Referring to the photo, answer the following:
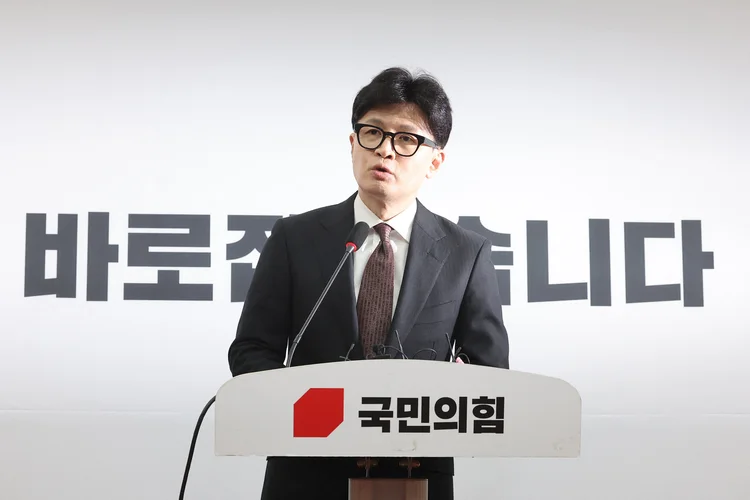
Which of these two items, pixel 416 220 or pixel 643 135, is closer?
pixel 416 220

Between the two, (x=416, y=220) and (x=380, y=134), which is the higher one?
(x=380, y=134)

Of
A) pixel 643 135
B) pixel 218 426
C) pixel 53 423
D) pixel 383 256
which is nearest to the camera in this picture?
pixel 218 426

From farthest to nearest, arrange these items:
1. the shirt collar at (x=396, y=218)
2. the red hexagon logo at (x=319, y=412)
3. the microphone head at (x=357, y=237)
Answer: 1. the shirt collar at (x=396, y=218)
2. the microphone head at (x=357, y=237)
3. the red hexagon logo at (x=319, y=412)

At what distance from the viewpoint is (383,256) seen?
1.82m

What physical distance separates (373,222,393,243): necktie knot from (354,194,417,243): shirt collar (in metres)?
0.02

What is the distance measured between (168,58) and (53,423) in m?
1.31

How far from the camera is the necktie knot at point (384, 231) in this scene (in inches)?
72.7

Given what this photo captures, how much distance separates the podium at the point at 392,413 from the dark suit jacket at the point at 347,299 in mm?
431

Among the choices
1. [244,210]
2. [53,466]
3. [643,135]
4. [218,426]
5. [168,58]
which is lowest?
[53,466]

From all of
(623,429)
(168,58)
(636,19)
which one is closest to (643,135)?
(636,19)

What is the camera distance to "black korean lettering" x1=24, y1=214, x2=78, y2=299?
2799 mm

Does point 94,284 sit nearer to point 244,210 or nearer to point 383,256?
point 244,210

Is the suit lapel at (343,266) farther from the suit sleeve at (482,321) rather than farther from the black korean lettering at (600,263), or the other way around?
the black korean lettering at (600,263)

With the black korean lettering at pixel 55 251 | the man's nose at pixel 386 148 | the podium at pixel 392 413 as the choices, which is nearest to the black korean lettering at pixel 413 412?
the podium at pixel 392 413
